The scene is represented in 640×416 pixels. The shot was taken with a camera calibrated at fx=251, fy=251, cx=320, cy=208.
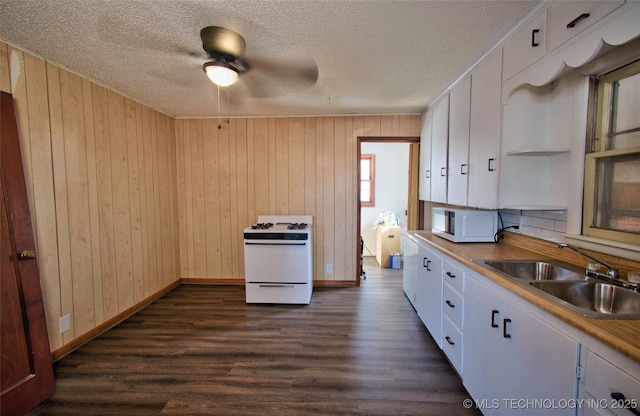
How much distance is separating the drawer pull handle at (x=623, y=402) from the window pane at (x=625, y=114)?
1.23 meters

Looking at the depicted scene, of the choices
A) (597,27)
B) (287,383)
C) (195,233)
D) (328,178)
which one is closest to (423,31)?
(597,27)

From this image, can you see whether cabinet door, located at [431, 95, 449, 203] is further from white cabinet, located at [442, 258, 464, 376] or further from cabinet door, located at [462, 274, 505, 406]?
cabinet door, located at [462, 274, 505, 406]

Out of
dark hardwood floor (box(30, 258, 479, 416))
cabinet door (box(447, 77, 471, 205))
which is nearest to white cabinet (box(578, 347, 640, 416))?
dark hardwood floor (box(30, 258, 479, 416))

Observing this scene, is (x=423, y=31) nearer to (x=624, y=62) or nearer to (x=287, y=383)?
(x=624, y=62)

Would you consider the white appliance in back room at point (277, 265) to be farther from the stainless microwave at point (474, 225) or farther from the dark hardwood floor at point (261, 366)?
the stainless microwave at point (474, 225)

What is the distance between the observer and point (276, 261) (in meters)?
3.00

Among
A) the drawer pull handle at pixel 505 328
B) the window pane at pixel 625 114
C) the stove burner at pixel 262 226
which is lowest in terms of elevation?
the drawer pull handle at pixel 505 328

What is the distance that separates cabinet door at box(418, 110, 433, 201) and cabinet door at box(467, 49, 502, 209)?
0.92m

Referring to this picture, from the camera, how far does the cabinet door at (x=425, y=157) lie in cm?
309

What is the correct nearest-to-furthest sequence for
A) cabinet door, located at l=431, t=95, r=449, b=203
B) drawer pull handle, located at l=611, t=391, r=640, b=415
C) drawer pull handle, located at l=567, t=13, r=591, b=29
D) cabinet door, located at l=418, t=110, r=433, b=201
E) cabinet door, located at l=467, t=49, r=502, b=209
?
1. drawer pull handle, located at l=611, t=391, r=640, b=415
2. drawer pull handle, located at l=567, t=13, r=591, b=29
3. cabinet door, located at l=467, t=49, r=502, b=209
4. cabinet door, located at l=431, t=95, r=449, b=203
5. cabinet door, located at l=418, t=110, r=433, b=201

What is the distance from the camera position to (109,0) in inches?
54.3

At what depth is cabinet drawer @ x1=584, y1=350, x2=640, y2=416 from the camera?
76 cm

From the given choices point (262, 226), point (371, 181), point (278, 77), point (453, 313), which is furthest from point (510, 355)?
point (371, 181)

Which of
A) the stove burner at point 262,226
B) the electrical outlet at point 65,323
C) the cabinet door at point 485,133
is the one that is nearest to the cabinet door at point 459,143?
the cabinet door at point 485,133
